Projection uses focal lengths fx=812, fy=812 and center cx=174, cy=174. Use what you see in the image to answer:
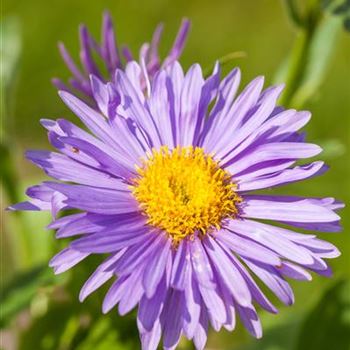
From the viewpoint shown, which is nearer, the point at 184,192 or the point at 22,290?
the point at 184,192

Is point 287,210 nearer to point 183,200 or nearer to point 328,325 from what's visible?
point 183,200

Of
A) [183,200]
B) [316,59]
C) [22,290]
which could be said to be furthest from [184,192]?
[316,59]

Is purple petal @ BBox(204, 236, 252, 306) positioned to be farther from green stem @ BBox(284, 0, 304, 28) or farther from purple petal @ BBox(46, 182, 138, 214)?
green stem @ BBox(284, 0, 304, 28)

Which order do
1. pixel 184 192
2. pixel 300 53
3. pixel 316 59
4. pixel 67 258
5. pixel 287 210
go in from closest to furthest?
pixel 67 258 < pixel 287 210 < pixel 184 192 < pixel 300 53 < pixel 316 59

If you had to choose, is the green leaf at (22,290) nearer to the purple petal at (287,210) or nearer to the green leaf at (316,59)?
the purple petal at (287,210)

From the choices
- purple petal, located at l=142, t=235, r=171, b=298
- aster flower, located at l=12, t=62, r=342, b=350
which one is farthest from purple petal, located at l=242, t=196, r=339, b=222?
purple petal, located at l=142, t=235, r=171, b=298

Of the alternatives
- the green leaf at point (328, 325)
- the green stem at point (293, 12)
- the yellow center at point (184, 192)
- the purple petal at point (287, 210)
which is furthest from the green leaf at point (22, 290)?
the green stem at point (293, 12)
